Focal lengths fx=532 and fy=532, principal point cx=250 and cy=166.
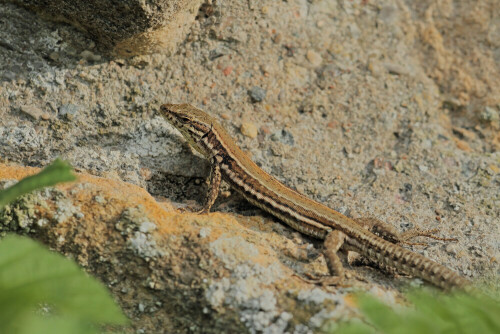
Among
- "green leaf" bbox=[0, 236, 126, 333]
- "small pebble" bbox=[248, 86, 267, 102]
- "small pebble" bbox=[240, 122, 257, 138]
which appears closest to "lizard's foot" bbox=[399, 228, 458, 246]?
"small pebble" bbox=[240, 122, 257, 138]

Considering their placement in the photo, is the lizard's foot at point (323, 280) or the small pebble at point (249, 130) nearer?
the lizard's foot at point (323, 280)

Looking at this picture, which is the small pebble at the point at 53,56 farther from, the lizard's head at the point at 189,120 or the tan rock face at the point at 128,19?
the lizard's head at the point at 189,120

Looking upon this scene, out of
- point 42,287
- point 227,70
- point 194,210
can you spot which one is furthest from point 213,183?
point 42,287

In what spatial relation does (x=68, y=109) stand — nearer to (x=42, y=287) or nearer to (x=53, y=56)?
(x=53, y=56)

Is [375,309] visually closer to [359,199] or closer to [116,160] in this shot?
[359,199]

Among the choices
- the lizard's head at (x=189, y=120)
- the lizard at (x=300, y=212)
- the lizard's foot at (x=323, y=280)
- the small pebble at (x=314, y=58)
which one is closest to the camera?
the lizard's foot at (x=323, y=280)

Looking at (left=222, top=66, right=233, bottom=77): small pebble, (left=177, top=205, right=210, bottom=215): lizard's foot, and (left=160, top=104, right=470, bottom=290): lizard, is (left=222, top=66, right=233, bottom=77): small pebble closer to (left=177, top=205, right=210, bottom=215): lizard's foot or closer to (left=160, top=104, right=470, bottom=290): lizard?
(left=160, top=104, right=470, bottom=290): lizard

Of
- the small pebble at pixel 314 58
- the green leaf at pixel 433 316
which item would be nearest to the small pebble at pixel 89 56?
the small pebble at pixel 314 58
